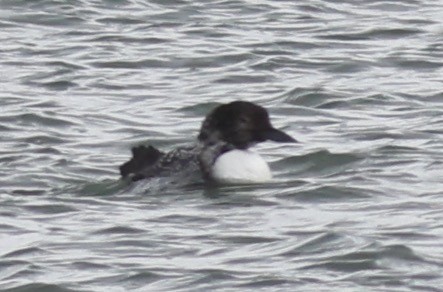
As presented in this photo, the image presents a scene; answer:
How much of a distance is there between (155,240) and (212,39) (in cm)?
743

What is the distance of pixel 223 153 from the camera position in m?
14.2

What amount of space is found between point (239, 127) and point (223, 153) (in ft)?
0.67

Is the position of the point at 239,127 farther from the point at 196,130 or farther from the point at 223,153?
the point at 196,130

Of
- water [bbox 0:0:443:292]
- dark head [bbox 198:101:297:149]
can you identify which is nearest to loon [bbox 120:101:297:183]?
dark head [bbox 198:101:297:149]

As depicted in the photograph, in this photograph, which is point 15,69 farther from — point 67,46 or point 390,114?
point 390,114

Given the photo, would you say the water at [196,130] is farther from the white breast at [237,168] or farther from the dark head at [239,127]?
the dark head at [239,127]

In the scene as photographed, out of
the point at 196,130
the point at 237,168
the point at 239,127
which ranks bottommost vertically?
the point at 196,130

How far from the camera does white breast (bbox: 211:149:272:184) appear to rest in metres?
14.2

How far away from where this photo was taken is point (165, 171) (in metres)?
14.1

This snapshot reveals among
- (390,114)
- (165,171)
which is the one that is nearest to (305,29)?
(390,114)

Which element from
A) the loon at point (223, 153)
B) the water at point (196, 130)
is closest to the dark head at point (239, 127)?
the loon at point (223, 153)

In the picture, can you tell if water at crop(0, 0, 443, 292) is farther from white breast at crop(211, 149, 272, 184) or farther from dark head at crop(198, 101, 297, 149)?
dark head at crop(198, 101, 297, 149)

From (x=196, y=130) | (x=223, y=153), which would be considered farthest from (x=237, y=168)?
(x=196, y=130)

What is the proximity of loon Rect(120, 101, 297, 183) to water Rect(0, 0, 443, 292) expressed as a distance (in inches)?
4.8
